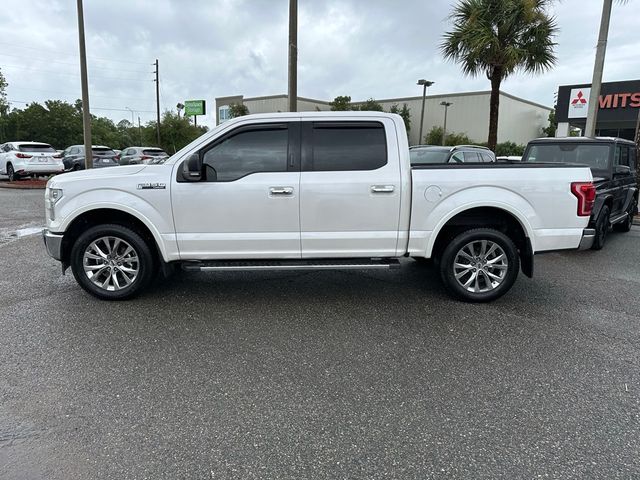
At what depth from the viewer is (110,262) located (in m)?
4.89

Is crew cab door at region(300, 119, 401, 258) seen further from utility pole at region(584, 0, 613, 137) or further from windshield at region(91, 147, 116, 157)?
windshield at region(91, 147, 116, 157)

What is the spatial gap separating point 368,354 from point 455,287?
1688 millimetres

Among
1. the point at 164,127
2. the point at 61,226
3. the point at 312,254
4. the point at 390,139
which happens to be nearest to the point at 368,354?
the point at 312,254

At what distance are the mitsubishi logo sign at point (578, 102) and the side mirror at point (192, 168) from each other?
Answer: 28.7 m

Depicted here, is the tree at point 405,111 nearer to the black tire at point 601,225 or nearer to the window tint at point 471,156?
the window tint at point 471,156

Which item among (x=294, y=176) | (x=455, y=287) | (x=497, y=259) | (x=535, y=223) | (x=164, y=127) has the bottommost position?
(x=455, y=287)

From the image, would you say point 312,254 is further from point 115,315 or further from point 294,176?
point 115,315

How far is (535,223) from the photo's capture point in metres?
4.83

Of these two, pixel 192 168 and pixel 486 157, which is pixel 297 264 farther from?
pixel 486 157

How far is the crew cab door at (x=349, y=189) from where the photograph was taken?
4.64 meters

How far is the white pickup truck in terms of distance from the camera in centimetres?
466

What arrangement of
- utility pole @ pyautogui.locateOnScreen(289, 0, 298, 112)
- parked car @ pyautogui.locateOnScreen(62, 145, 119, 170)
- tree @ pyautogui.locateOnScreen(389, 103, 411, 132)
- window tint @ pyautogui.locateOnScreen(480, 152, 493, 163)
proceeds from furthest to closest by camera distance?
tree @ pyautogui.locateOnScreen(389, 103, 411, 132) → parked car @ pyautogui.locateOnScreen(62, 145, 119, 170) → window tint @ pyautogui.locateOnScreen(480, 152, 493, 163) → utility pole @ pyautogui.locateOnScreen(289, 0, 298, 112)

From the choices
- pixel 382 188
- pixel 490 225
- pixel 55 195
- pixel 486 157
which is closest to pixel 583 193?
pixel 490 225

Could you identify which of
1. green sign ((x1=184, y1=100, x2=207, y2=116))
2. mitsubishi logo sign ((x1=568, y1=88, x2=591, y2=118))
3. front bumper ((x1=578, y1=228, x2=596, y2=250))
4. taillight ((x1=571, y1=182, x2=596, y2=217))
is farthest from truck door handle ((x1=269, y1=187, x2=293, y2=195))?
green sign ((x1=184, y1=100, x2=207, y2=116))
